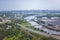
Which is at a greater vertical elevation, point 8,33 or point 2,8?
point 2,8

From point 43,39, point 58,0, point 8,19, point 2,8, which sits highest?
point 58,0

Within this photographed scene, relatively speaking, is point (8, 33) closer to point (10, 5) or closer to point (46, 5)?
point (10, 5)

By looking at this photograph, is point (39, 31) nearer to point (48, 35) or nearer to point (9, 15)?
point (48, 35)

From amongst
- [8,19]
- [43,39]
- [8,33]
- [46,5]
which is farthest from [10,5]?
[43,39]

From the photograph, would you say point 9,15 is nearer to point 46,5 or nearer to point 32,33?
point 32,33

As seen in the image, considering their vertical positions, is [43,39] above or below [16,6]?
below

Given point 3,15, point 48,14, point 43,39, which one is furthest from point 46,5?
point 3,15

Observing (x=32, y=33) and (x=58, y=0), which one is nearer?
(x=32, y=33)

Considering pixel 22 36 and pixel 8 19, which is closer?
pixel 22 36
